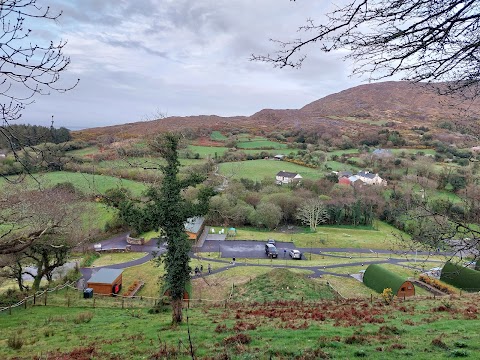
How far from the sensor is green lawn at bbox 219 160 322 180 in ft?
192

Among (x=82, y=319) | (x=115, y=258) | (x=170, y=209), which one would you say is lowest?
(x=115, y=258)

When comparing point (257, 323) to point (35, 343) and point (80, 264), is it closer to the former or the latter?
point (35, 343)

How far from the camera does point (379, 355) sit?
7.30m

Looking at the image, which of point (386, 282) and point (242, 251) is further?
point (242, 251)

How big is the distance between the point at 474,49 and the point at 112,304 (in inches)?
784

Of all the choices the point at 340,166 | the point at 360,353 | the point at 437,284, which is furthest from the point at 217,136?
the point at 360,353

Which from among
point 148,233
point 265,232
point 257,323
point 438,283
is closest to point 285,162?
point 265,232

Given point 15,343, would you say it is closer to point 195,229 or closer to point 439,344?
point 439,344

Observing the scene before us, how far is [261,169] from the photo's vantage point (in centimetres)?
6269

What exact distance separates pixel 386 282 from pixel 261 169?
134ft

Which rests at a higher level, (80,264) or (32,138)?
(32,138)

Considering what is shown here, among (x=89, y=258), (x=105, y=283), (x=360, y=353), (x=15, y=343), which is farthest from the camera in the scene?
(x=89, y=258)

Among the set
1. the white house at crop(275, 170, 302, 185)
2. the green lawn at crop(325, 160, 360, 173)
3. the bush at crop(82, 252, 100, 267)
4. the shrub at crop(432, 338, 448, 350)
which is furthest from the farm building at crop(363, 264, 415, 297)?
the green lawn at crop(325, 160, 360, 173)

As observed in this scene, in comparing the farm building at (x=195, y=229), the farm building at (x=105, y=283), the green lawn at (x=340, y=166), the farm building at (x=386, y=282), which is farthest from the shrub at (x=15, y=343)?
the green lawn at (x=340, y=166)
